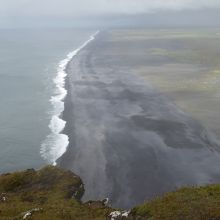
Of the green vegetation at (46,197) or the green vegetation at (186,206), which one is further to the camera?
the green vegetation at (46,197)

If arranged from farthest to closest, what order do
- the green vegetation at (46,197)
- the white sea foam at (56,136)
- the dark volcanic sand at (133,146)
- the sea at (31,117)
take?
the sea at (31,117) < the white sea foam at (56,136) < the dark volcanic sand at (133,146) < the green vegetation at (46,197)

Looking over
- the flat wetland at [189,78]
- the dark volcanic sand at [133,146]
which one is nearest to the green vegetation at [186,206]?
the dark volcanic sand at [133,146]

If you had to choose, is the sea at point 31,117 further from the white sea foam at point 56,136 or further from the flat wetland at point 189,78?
the flat wetland at point 189,78

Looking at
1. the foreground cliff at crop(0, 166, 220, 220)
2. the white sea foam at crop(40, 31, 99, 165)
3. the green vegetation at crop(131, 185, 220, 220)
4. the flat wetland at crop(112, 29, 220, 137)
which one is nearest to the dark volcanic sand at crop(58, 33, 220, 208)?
the white sea foam at crop(40, 31, 99, 165)

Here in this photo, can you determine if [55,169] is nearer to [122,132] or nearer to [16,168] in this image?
[16,168]

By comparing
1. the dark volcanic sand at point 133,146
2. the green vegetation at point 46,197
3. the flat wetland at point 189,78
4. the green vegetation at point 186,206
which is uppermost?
the green vegetation at point 186,206

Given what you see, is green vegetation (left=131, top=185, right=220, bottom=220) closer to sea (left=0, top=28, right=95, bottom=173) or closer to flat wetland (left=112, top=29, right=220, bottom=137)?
sea (left=0, top=28, right=95, bottom=173)

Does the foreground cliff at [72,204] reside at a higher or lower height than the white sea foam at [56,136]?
higher
